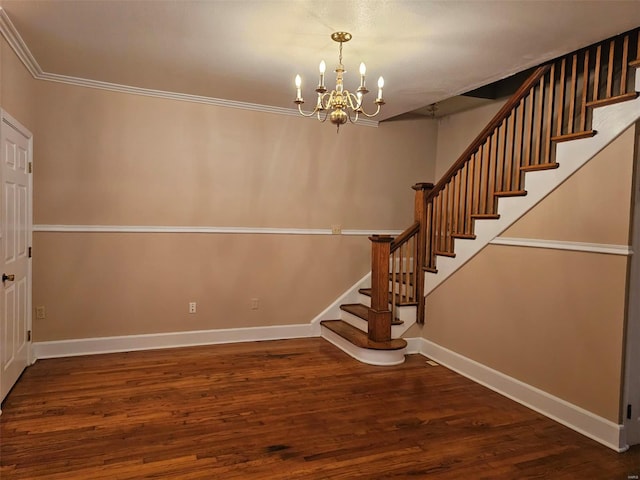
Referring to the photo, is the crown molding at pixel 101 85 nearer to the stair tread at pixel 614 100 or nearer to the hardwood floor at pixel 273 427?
the hardwood floor at pixel 273 427

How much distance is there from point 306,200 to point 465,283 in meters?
2.04

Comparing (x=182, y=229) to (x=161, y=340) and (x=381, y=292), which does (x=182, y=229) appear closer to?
(x=161, y=340)

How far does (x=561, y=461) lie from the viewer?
2621 millimetres

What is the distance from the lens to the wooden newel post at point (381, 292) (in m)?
4.35

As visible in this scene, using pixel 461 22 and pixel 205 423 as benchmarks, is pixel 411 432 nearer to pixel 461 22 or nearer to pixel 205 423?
pixel 205 423

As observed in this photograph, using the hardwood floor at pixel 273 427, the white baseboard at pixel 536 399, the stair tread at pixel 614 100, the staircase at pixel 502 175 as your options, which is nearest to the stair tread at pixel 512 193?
the staircase at pixel 502 175

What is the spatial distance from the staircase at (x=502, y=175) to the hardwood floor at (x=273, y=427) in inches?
24.2

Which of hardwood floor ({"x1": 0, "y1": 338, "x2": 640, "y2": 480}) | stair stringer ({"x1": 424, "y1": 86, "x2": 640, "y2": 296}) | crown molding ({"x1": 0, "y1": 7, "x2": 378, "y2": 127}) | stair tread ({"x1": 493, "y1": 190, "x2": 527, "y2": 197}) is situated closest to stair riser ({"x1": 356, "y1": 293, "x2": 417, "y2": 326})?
stair stringer ({"x1": 424, "y1": 86, "x2": 640, "y2": 296})

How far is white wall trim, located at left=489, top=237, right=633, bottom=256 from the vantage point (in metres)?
2.76

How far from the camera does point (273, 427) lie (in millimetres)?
2939

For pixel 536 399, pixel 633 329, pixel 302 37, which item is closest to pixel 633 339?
pixel 633 329

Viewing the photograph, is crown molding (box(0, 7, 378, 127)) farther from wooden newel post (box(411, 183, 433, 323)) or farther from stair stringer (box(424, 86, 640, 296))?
stair stringer (box(424, 86, 640, 296))

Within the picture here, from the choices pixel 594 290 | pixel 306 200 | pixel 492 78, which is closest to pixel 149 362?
pixel 306 200

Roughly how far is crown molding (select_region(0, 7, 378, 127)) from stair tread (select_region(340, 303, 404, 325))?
220 cm
